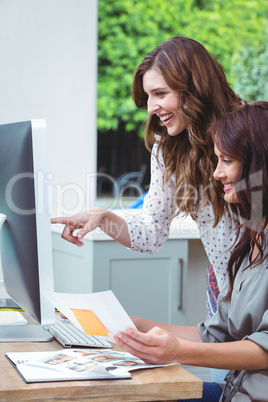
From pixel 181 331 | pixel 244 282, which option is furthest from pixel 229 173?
pixel 181 331

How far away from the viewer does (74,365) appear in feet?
A: 3.24

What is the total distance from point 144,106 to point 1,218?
2.52 ft

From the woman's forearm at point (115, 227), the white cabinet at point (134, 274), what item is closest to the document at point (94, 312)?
the woman's forearm at point (115, 227)

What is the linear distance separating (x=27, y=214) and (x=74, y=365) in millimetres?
278

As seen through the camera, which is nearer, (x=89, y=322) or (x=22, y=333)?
(x=89, y=322)

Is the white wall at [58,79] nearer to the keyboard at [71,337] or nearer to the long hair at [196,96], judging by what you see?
the long hair at [196,96]

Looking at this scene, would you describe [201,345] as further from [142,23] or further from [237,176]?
[142,23]

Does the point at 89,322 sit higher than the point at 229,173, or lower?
lower

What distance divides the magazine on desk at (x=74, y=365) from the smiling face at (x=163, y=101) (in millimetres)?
747

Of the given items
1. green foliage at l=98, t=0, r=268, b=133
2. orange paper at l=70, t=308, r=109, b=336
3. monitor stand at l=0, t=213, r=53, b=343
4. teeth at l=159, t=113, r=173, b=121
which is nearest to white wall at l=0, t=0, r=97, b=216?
teeth at l=159, t=113, r=173, b=121

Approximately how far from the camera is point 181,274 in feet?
9.14

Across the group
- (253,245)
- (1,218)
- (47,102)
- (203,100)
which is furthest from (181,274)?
(1,218)

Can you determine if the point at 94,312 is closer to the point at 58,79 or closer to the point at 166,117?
the point at 166,117

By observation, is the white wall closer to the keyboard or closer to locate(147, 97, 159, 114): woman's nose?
locate(147, 97, 159, 114): woman's nose
